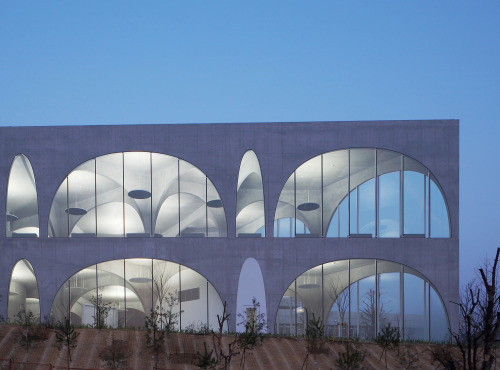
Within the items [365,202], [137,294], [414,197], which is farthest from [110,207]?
[414,197]

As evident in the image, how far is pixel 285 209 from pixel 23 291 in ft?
42.9

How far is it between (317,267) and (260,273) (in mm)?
2676

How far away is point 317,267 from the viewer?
101 ft

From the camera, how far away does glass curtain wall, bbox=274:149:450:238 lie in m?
30.7

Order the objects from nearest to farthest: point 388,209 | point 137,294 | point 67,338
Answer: point 67,338 → point 388,209 → point 137,294

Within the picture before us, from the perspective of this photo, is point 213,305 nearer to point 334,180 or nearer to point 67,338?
point 334,180

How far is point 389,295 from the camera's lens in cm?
3038

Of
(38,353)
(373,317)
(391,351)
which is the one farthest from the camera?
(373,317)

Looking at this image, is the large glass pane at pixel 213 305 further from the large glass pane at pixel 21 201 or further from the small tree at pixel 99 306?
the large glass pane at pixel 21 201

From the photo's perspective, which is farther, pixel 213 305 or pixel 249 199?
pixel 249 199

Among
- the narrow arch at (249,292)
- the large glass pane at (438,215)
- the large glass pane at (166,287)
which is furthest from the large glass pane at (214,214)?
the large glass pane at (438,215)

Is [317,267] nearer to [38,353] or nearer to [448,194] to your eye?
[448,194]

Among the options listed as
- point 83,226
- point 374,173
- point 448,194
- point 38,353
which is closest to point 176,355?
point 38,353

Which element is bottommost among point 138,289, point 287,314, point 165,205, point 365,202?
point 287,314
